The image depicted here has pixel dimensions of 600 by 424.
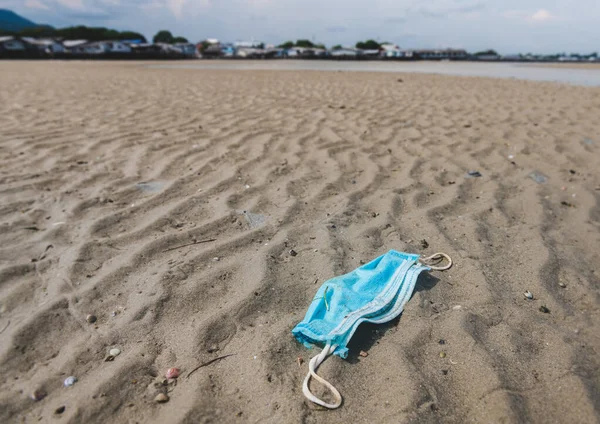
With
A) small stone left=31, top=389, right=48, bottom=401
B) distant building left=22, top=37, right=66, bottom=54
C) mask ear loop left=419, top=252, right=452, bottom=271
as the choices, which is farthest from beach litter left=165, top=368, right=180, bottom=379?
distant building left=22, top=37, right=66, bottom=54

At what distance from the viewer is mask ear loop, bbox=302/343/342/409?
127 centimetres

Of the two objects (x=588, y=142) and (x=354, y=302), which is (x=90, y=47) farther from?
(x=354, y=302)

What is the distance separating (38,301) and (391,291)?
4.94 feet

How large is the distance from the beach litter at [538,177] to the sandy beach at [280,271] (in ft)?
0.07

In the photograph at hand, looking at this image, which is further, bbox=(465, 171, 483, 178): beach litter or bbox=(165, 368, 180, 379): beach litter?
bbox=(465, 171, 483, 178): beach litter

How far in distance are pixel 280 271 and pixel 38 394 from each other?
103cm

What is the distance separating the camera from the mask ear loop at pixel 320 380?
4.16ft

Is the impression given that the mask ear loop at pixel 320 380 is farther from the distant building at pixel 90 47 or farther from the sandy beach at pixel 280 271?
the distant building at pixel 90 47

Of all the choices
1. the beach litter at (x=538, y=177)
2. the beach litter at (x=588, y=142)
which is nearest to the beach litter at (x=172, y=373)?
the beach litter at (x=538, y=177)

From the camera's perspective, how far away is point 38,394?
1.27 m

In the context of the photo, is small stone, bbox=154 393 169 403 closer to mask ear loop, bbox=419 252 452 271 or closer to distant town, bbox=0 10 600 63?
mask ear loop, bbox=419 252 452 271

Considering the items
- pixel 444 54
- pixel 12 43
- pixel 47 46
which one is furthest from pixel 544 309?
pixel 444 54

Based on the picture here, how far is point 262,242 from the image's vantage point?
7.10ft

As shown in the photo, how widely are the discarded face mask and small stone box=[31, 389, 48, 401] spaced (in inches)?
32.5
